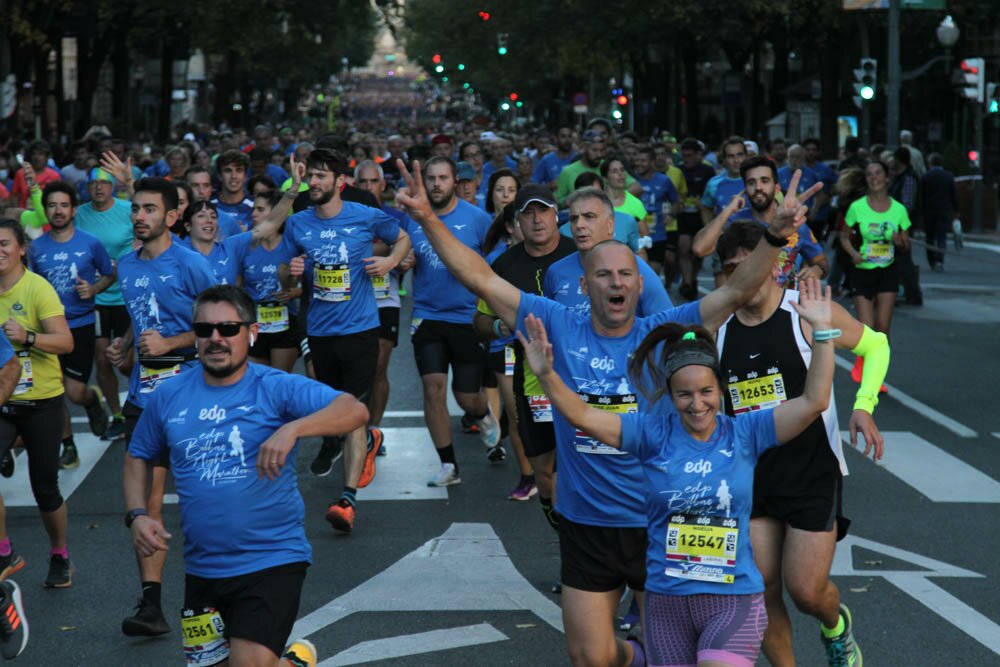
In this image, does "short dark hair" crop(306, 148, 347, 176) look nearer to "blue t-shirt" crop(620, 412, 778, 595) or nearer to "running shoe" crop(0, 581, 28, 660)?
"running shoe" crop(0, 581, 28, 660)

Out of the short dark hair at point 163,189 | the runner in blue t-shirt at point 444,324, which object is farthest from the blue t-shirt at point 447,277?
the short dark hair at point 163,189

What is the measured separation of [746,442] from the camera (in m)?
5.71

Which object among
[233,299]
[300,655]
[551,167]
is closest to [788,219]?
[233,299]

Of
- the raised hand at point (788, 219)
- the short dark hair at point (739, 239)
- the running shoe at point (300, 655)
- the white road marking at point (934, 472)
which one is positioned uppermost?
the raised hand at point (788, 219)

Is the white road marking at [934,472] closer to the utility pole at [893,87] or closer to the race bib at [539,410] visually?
the race bib at [539,410]

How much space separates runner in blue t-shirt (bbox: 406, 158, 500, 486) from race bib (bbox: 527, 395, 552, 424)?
2693mm

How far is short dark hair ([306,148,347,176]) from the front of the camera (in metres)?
10.5

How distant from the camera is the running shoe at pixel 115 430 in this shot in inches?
525

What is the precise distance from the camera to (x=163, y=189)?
898 centimetres

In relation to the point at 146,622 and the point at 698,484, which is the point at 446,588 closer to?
the point at 146,622

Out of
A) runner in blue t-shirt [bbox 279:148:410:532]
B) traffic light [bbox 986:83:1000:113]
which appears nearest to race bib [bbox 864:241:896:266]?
runner in blue t-shirt [bbox 279:148:410:532]

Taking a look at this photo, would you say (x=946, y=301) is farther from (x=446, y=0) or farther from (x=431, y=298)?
(x=446, y=0)

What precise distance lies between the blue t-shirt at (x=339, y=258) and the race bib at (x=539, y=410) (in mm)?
2540

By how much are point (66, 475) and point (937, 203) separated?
18.7 meters
